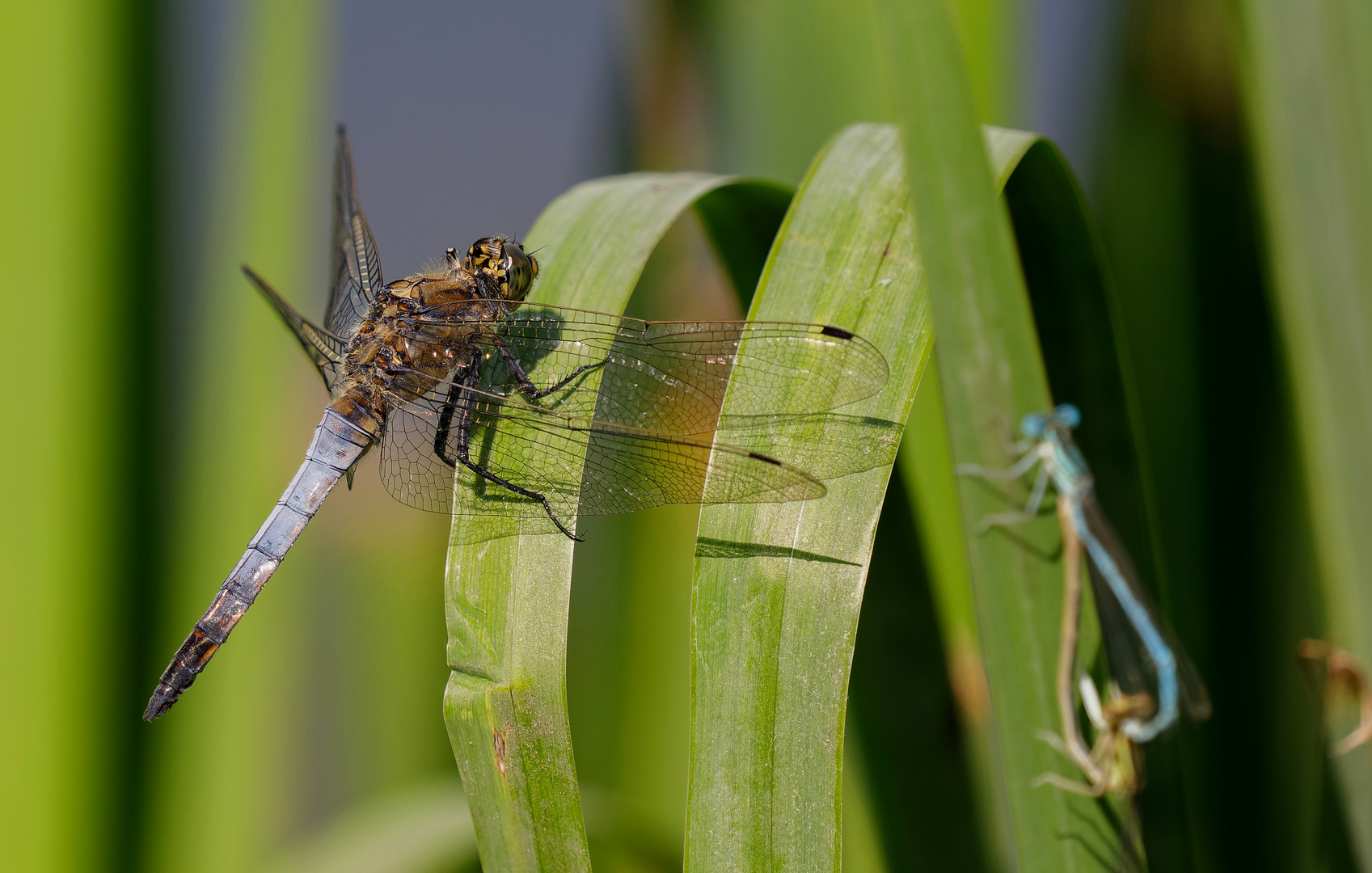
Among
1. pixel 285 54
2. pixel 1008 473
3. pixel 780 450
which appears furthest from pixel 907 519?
pixel 285 54

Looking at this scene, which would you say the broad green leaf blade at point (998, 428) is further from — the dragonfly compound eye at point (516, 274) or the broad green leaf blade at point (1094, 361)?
the dragonfly compound eye at point (516, 274)

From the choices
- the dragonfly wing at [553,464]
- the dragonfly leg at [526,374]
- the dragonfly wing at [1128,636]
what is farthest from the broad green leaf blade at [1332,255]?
the dragonfly leg at [526,374]

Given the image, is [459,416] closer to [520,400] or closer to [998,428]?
[520,400]

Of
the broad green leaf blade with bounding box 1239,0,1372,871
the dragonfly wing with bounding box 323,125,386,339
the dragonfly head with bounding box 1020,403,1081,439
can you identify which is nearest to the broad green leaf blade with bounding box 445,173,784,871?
the dragonfly head with bounding box 1020,403,1081,439

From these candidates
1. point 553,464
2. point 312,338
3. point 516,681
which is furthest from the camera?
point 312,338

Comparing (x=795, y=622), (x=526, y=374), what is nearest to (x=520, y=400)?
(x=526, y=374)
